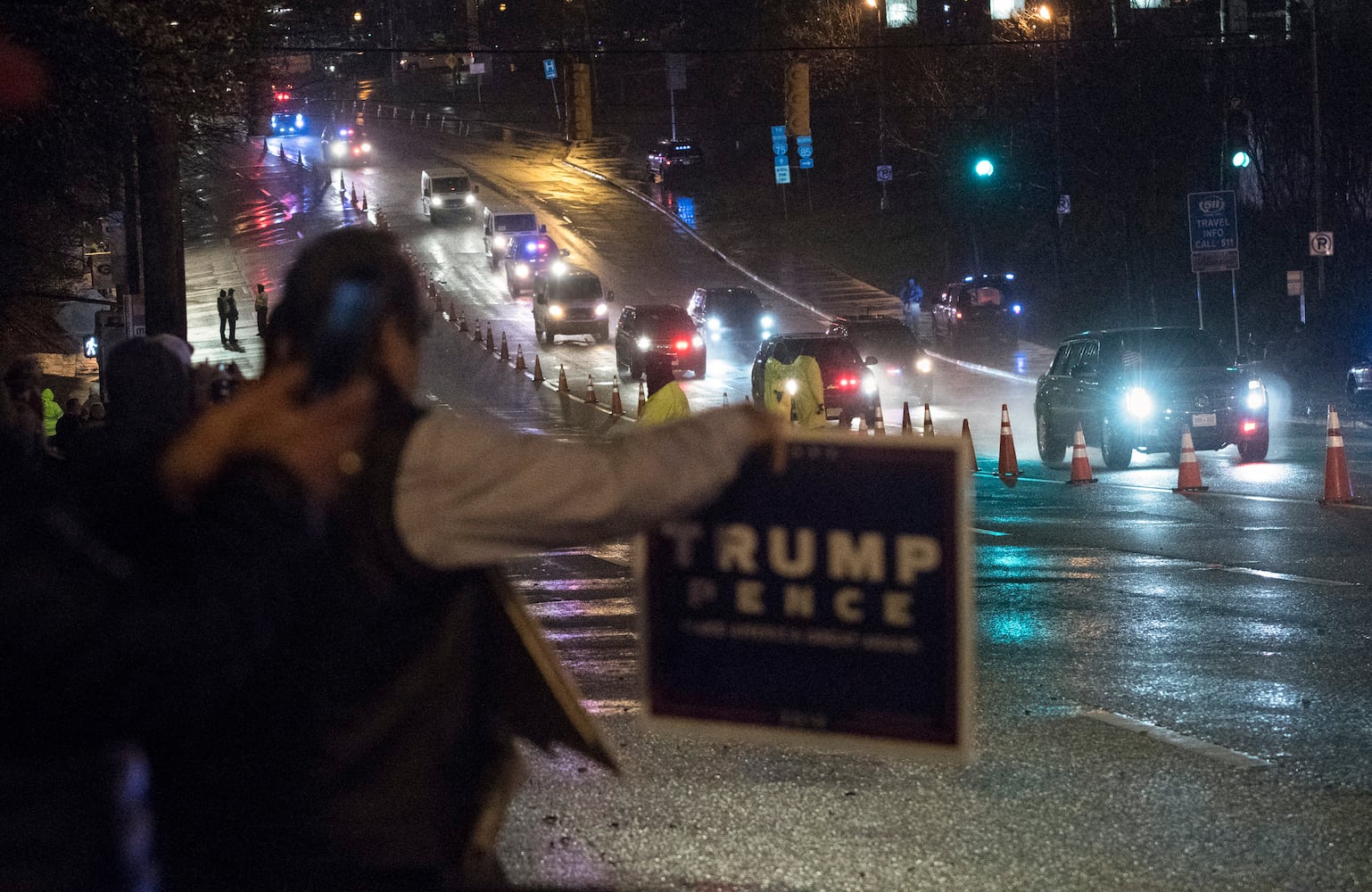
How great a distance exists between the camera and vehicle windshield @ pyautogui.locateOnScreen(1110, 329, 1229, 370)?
22.2 m

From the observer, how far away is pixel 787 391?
1689 centimetres

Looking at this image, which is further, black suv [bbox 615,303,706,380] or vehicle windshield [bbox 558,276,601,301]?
vehicle windshield [bbox 558,276,601,301]

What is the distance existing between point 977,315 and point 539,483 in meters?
49.5

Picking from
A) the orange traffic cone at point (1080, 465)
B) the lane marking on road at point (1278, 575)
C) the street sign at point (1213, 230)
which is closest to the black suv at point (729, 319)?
the street sign at point (1213, 230)

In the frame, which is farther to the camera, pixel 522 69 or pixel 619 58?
pixel 522 69

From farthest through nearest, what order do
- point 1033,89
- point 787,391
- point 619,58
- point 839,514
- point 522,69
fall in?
point 522,69
point 619,58
point 1033,89
point 787,391
point 839,514

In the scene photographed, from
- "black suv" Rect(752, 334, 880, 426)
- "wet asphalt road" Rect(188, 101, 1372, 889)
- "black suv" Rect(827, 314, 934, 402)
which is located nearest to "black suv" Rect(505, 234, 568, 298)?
"black suv" Rect(827, 314, 934, 402)

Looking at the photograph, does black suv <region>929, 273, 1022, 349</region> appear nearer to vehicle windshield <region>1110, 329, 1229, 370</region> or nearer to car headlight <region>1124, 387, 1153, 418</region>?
vehicle windshield <region>1110, 329, 1229, 370</region>

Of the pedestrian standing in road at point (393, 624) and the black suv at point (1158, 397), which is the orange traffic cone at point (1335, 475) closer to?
the black suv at point (1158, 397)

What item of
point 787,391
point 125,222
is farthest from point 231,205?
point 787,391

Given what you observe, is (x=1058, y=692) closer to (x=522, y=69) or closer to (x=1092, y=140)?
(x=1092, y=140)

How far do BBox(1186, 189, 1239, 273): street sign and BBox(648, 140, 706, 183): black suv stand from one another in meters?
50.9

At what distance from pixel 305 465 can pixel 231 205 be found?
3326 inches

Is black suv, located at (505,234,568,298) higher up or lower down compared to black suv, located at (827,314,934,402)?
higher up
